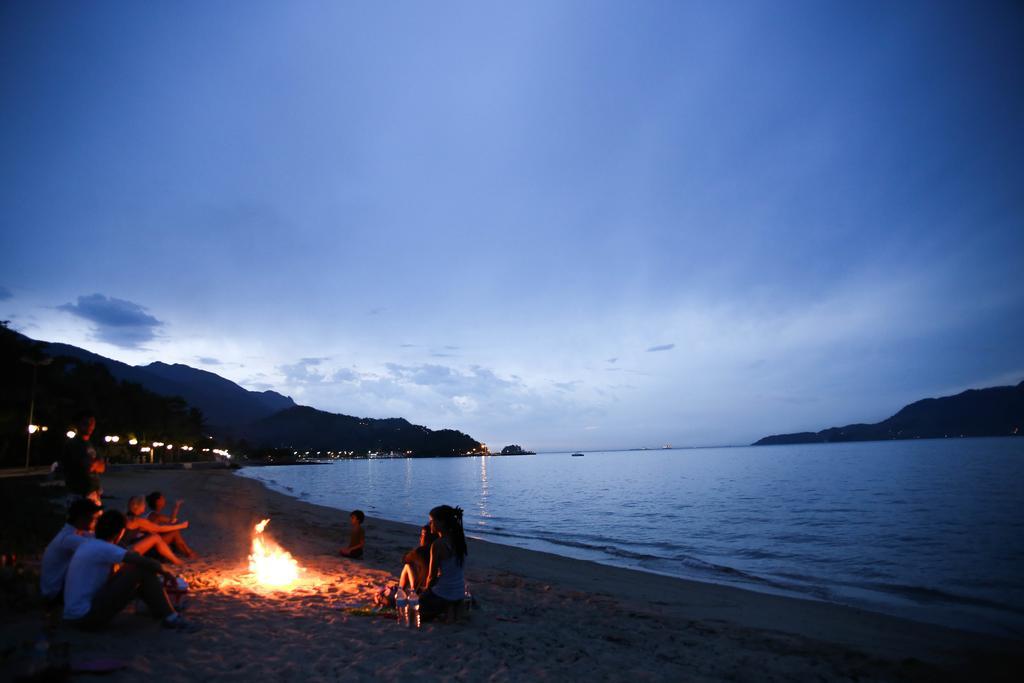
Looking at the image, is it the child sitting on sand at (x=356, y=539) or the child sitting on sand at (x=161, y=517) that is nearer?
the child sitting on sand at (x=161, y=517)

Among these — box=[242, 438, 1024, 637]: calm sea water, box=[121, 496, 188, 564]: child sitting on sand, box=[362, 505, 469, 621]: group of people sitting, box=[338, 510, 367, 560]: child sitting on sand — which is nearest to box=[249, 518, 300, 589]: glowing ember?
box=[338, 510, 367, 560]: child sitting on sand

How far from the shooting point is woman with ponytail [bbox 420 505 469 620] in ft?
26.1

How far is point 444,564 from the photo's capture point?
8062 millimetres

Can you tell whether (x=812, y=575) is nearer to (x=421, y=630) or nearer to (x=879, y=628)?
(x=879, y=628)

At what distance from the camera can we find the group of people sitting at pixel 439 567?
7965 millimetres

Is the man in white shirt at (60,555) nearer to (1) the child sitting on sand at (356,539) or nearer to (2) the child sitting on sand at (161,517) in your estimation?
(2) the child sitting on sand at (161,517)

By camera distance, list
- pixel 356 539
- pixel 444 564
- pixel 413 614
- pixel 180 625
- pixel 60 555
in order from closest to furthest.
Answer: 1. pixel 60 555
2. pixel 180 625
3. pixel 413 614
4. pixel 444 564
5. pixel 356 539

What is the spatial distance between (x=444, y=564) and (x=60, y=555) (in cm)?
479

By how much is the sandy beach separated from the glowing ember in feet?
1.05

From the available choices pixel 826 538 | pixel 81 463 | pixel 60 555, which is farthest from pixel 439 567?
pixel 826 538

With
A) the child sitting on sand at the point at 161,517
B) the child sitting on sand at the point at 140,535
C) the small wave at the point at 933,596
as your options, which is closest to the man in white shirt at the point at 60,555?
the child sitting on sand at the point at 140,535

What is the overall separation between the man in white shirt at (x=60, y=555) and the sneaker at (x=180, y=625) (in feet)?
4.21

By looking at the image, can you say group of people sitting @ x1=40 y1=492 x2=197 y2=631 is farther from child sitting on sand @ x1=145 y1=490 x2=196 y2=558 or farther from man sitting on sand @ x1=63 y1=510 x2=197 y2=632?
child sitting on sand @ x1=145 y1=490 x2=196 y2=558

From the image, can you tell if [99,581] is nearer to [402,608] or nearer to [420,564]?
[402,608]
